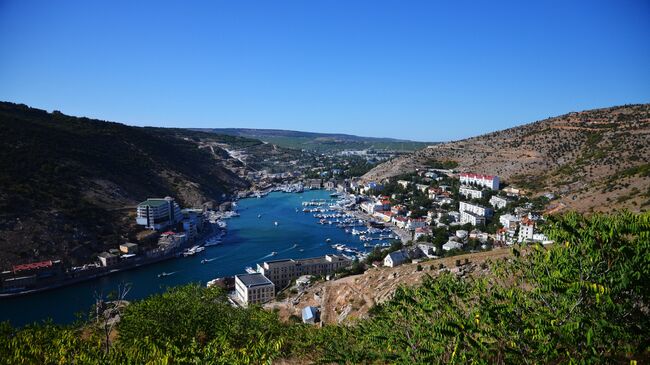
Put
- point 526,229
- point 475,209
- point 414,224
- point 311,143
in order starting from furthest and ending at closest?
point 311,143, point 414,224, point 475,209, point 526,229

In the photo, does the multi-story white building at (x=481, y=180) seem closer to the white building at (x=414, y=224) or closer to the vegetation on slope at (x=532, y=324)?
the white building at (x=414, y=224)

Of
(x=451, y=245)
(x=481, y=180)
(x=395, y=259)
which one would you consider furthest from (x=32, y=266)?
(x=481, y=180)

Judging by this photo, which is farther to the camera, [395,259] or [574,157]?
[574,157]

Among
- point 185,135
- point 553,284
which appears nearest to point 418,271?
point 553,284

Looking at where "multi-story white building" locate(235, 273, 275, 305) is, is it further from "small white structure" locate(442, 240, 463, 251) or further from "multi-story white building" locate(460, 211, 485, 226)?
"multi-story white building" locate(460, 211, 485, 226)

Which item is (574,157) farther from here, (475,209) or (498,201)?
(475,209)

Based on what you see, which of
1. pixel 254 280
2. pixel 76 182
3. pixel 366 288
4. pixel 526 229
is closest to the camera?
pixel 366 288
